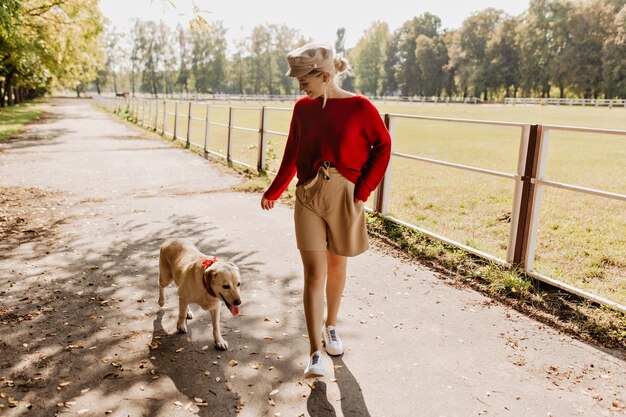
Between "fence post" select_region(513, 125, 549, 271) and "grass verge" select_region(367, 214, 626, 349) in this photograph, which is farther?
"fence post" select_region(513, 125, 549, 271)

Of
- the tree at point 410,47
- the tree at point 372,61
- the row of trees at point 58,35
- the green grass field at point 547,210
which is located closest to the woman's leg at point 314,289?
the green grass field at point 547,210

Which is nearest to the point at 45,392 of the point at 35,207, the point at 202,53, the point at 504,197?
the point at 35,207

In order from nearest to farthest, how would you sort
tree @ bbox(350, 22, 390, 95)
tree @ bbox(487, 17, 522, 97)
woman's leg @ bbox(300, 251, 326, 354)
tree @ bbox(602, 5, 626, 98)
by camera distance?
woman's leg @ bbox(300, 251, 326, 354) < tree @ bbox(602, 5, 626, 98) < tree @ bbox(487, 17, 522, 97) < tree @ bbox(350, 22, 390, 95)

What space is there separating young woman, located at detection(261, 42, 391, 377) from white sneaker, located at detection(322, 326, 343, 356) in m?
0.37

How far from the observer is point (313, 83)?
321 centimetres

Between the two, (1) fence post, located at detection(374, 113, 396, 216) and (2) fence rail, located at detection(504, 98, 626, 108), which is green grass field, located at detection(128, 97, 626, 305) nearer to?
(1) fence post, located at detection(374, 113, 396, 216)

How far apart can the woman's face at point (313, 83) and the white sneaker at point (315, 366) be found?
157cm

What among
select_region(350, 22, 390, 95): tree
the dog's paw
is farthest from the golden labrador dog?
select_region(350, 22, 390, 95): tree

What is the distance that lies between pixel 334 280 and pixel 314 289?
366mm

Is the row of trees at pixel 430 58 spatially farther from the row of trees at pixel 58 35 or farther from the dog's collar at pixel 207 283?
the dog's collar at pixel 207 283

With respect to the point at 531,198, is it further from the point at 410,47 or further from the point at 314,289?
the point at 410,47

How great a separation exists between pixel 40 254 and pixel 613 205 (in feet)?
28.8

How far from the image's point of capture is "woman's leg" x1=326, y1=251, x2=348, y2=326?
3.66 m

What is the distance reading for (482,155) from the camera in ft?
55.7
